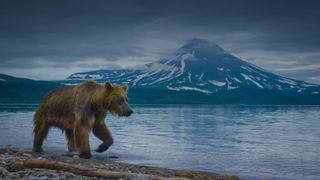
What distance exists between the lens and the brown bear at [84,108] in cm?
1541

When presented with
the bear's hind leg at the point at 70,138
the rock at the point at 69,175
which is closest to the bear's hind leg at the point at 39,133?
the bear's hind leg at the point at 70,138

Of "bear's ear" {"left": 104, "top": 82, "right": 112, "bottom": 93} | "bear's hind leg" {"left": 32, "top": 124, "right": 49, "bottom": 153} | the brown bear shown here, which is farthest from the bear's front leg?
"bear's hind leg" {"left": 32, "top": 124, "right": 49, "bottom": 153}

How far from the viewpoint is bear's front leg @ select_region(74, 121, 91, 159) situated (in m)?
15.3

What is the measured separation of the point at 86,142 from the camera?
15.6 m

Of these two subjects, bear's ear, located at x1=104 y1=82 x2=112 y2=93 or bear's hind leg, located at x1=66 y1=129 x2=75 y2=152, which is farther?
bear's hind leg, located at x1=66 y1=129 x2=75 y2=152

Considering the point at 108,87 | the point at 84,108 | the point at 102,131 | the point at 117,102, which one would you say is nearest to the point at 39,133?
the point at 102,131

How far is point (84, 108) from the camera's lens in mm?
15477

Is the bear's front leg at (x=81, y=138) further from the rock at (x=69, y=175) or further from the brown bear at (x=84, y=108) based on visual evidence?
the rock at (x=69, y=175)

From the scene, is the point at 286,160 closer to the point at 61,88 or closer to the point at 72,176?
the point at 61,88

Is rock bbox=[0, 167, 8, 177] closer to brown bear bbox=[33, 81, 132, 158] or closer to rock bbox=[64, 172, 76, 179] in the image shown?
rock bbox=[64, 172, 76, 179]

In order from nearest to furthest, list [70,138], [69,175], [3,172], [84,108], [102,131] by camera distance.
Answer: [3,172], [69,175], [84,108], [102,131], [70,138]

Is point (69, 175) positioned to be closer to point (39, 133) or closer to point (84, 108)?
point (84, 108)

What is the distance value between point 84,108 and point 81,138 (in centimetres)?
102

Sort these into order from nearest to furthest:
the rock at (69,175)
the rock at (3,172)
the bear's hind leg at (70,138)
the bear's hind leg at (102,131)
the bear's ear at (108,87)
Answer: the rock at (3,172), the rock at (69,175), the bear's ear at (108,87), the bear's hind leg at (102,131), the bear's hind leg at (70,138)
